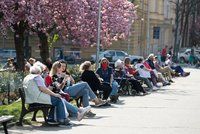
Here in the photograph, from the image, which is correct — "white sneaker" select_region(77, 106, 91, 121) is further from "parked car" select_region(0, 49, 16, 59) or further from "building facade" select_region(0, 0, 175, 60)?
"building facade" select_region(0, 0, 175, 60)

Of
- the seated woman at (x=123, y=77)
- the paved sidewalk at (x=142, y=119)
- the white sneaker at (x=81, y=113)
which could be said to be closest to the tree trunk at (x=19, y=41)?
the seated woman at (x=123, y=77)

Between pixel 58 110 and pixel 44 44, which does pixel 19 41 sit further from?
pixel 58 110

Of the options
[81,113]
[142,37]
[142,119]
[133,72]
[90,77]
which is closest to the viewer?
[81,113]

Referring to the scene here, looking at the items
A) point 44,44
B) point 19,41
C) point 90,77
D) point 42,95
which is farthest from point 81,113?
point 44,44

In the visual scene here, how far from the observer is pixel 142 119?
48.7 ft

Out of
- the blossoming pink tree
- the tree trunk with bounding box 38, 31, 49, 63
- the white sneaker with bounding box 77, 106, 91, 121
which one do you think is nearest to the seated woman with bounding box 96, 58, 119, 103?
the blossoming pink tree

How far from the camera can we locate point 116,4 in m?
31.5

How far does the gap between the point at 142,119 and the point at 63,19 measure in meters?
11.5

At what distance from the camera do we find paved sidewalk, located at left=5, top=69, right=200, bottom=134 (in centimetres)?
1271

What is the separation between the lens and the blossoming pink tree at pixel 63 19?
2131 cm

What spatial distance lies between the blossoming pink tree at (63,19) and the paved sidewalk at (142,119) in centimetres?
459

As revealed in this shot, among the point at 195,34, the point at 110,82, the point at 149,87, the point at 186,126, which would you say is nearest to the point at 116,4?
the point at 149,87

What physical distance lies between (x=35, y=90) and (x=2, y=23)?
9413mm

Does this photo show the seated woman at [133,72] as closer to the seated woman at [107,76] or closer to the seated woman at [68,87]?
the seated woman at [107,76]
